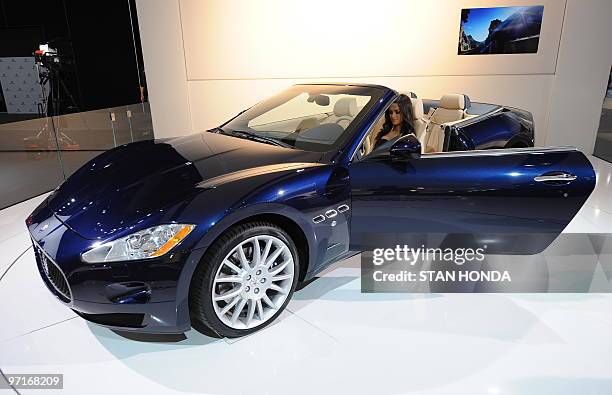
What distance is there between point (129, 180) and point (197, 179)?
0.36 meters

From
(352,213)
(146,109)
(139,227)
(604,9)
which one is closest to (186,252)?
(139,227)

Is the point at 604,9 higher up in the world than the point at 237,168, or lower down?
higher up

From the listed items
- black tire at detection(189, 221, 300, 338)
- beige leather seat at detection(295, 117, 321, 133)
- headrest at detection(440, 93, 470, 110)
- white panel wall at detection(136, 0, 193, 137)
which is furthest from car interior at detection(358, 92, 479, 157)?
white panel wall at detection(136, 0, 193, 137)

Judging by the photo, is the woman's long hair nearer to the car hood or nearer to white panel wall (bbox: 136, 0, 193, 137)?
the car hood

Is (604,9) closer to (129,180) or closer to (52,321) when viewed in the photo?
(129,180)

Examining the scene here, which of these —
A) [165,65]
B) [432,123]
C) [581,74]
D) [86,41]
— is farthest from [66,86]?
[581,74]

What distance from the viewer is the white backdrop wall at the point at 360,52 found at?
5.32m

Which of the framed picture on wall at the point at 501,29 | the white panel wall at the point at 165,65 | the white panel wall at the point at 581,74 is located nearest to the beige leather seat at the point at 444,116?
the framed picture on wall at the point at 501,29

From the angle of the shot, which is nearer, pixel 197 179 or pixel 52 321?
pixel 197 179

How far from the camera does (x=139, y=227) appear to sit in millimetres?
1603

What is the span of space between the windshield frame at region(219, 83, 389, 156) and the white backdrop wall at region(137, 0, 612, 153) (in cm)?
302

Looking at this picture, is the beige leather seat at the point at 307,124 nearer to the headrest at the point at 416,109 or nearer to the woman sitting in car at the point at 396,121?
the woman sitting in car at the point at 396,121

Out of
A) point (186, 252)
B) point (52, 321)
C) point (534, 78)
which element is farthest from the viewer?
point (534, 78)

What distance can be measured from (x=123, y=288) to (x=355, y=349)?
1.03 metres
